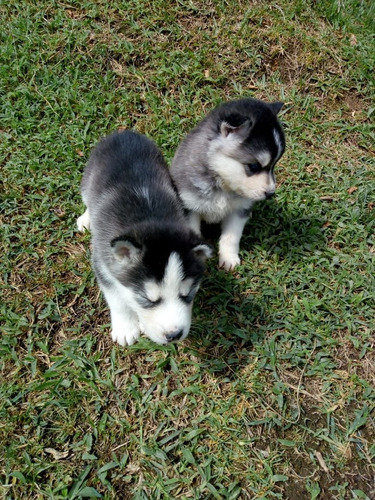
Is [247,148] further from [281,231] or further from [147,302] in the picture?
[147,302]

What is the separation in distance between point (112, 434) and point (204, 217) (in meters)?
2.25

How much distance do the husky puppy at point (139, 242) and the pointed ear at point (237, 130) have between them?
2.30 feet

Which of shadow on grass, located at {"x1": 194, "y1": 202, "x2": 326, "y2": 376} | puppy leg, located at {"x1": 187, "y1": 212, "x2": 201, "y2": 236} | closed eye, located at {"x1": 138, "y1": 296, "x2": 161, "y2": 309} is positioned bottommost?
shadow on grass, located at {"x1": 194, "y1": 202, "x2": 326, "y2": 376}

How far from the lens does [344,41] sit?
6867 mm

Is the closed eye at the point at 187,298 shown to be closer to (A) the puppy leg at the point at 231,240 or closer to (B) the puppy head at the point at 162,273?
(B) the puppy head at the point at 162,273

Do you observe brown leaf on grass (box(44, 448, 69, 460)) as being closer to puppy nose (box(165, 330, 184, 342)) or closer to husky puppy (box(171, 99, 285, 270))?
puppy nose (box(165, 330, 184, 342))

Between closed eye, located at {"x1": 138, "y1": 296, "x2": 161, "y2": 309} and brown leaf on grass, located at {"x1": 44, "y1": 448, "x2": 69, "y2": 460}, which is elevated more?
closed eye, located at {"x1": 138, "y1": 296, "x2": 161, "y2": 309}

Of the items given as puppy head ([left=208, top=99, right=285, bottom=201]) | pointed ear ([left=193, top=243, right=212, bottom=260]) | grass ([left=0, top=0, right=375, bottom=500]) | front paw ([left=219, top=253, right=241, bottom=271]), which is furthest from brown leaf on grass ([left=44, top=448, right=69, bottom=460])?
puppy head ([left=208, top=99, right=285, bottom=201])

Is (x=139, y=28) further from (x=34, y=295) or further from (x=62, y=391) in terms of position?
(x=62, y=391)

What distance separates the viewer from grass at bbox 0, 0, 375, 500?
386 cm

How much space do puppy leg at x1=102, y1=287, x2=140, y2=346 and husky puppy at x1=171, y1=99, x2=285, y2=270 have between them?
1186 millimetres

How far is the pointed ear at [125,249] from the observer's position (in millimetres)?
3275

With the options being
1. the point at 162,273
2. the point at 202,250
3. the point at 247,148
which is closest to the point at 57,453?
the point at 162,273

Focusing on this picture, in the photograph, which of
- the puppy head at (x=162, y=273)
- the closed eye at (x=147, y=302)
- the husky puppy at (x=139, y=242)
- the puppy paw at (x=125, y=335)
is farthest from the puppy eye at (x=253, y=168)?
the puppy paw at (x=125, y=335)
